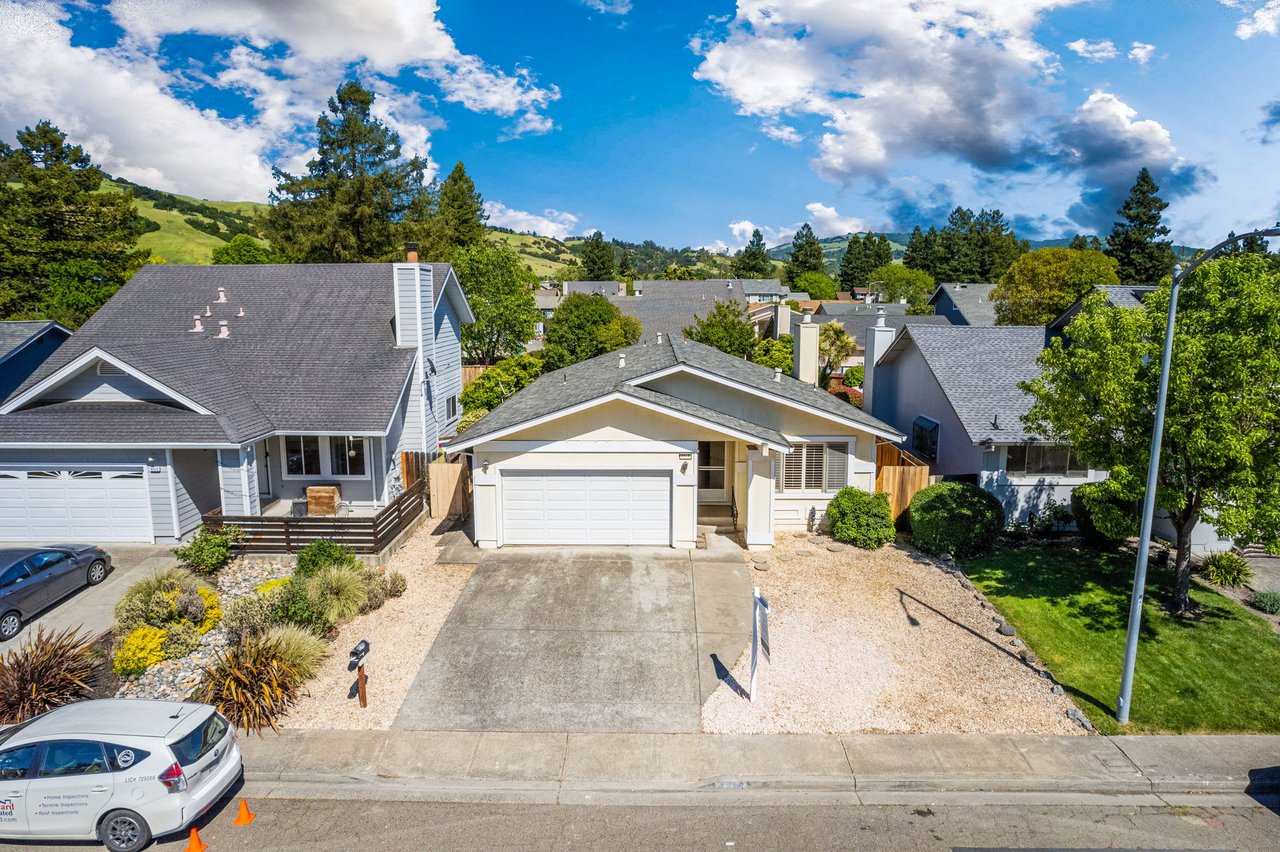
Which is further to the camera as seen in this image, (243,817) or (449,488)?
(449,488)

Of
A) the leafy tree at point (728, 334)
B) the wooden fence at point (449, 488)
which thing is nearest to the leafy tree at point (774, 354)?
the leafy tree at point (728, 334)

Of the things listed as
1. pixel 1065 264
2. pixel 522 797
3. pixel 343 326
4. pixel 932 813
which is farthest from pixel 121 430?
pixel 1065 264

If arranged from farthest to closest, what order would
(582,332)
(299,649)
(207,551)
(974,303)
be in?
1. (974,303)
2. (582,332)
3. (207,551)
4. (299,649)

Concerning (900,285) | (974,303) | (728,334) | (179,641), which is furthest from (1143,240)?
(179,641)

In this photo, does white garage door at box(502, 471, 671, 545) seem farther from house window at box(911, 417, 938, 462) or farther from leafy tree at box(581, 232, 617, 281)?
leafy tree at box(581, 232, 617, 281)

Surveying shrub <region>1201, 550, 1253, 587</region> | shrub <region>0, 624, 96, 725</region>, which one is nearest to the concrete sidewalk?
shrub <region>0, 624, 96, 725</region>

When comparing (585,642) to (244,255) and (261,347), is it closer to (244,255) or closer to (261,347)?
(261,347)

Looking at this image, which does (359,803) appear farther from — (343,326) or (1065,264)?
(1065,264)
